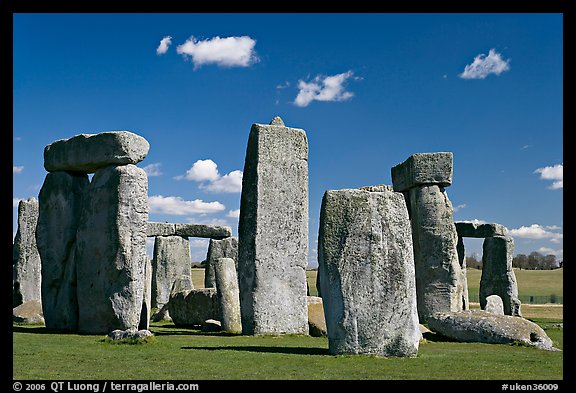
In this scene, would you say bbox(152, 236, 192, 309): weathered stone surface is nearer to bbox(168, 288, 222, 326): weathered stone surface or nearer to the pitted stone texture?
bbox(168, 288, 222, 326): weathered stone surface

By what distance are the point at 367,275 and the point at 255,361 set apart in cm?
163

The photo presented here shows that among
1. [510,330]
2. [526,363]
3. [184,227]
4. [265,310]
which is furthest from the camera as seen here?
[184,227]

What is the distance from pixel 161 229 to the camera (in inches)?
1001

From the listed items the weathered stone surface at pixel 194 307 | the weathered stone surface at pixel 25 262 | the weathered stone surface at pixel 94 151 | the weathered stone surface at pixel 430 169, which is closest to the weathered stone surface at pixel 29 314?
the weathered stone surface at pixel 25 262

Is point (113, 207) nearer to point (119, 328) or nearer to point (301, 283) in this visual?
point (119, 328)

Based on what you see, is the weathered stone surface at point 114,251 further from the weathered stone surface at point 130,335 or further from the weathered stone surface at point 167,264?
the weathered stone surface at point 167,264

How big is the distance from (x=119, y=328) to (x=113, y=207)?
1.97m

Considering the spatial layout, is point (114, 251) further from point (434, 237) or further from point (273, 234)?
point (434, 237)

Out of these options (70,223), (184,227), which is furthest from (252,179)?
(184,227)

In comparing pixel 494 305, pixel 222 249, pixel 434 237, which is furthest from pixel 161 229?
pixel 434 237

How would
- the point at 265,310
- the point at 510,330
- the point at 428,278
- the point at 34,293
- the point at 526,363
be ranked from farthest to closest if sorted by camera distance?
the point at 34,293 → the point at 428,278 → the point at 265,310 → the point at 510,330 → the point at 526,363

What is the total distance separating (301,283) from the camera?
13523mm

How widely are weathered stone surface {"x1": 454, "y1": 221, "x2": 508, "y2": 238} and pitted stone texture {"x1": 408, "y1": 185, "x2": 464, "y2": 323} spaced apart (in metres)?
6.77

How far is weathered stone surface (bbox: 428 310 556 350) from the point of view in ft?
37.0
